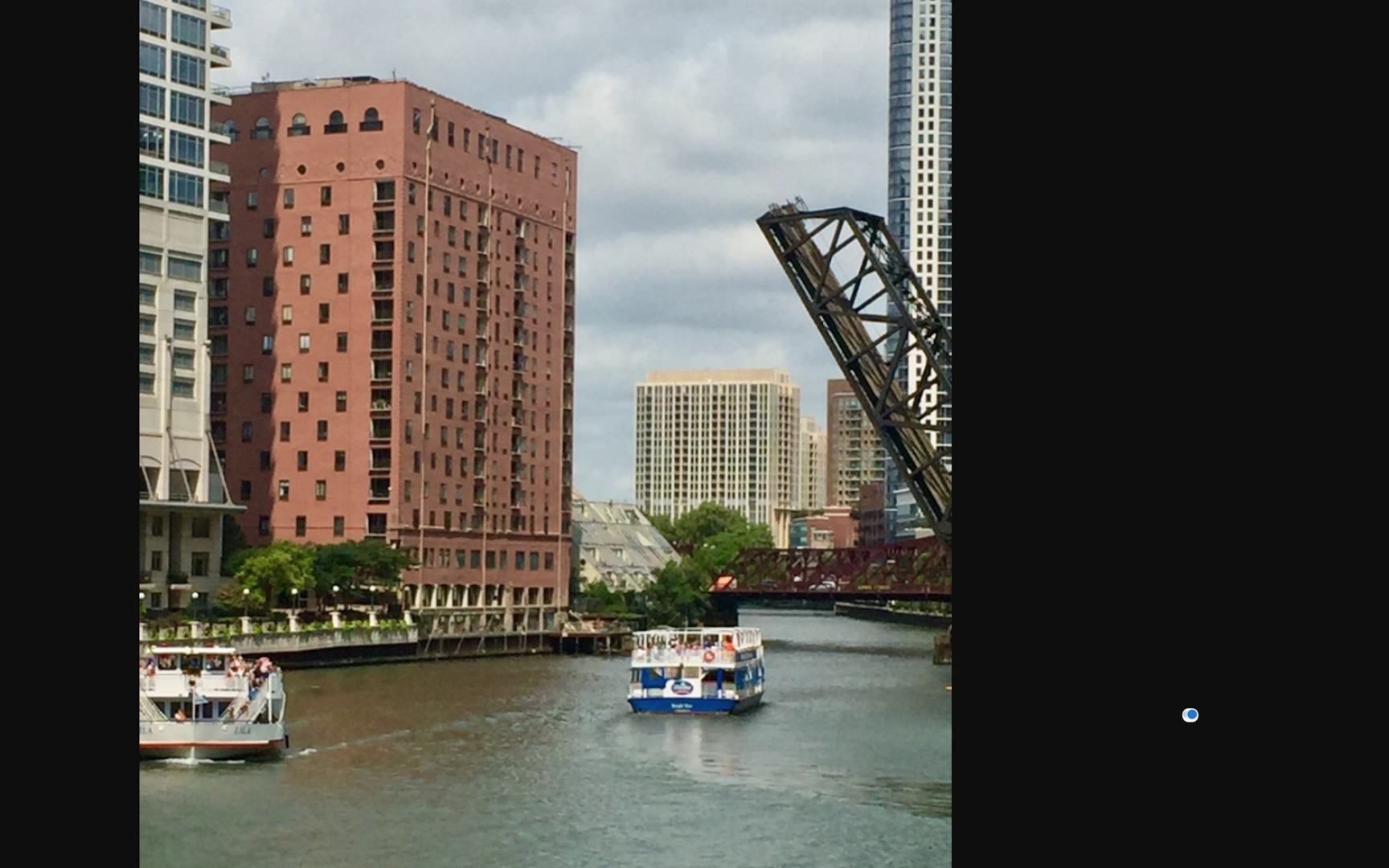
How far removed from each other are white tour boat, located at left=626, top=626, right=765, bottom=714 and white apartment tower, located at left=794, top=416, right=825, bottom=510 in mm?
60693

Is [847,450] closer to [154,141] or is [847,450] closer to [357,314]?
[357,314]

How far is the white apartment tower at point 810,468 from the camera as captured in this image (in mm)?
88625

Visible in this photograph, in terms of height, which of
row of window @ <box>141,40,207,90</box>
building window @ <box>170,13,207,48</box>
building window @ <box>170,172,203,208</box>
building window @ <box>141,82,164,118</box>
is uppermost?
→ building window @ <box>170,13,207,48</box>

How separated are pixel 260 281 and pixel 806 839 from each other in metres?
24.8

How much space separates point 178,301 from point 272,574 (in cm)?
485

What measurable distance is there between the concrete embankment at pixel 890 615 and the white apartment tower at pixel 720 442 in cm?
1552

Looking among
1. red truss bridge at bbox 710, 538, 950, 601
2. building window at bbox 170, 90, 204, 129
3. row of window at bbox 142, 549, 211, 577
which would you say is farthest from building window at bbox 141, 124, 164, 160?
red truss bridge at bbox 710, 538, 950, 601

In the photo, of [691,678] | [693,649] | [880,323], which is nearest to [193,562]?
[693,649]

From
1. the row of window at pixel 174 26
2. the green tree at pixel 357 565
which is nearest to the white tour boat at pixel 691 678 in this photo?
the green tree at pixel 357 565

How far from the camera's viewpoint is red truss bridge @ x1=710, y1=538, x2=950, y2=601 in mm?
34062

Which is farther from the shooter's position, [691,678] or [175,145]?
[175,145]

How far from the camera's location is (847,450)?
268ft

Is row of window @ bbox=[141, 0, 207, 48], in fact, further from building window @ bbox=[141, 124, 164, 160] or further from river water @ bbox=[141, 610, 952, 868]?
river water @ bbox=[141, 610, 952, 868]
